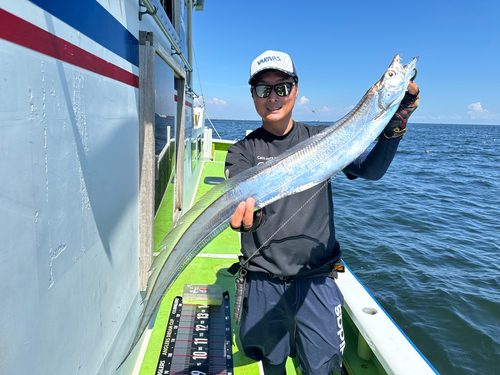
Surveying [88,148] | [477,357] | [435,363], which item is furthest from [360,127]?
[477,357]

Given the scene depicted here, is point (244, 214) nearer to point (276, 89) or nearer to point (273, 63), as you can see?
point (276, 89)

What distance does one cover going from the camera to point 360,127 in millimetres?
2043

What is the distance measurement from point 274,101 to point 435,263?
864 cm

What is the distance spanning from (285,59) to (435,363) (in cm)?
602

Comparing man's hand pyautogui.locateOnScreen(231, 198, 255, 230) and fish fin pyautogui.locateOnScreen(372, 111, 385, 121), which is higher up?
fish fin pyautogui.locateOnScreen(372, 111, 385, 121)

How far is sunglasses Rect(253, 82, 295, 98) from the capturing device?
2506mm

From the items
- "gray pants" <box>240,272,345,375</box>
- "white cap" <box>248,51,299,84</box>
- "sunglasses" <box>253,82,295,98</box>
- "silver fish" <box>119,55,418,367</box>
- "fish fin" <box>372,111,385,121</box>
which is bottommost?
"gray pants" <box>240,272,345,375</box>

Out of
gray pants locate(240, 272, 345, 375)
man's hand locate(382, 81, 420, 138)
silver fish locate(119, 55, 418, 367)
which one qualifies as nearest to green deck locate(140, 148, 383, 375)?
gray pants locate(240, 272, 345, 375)

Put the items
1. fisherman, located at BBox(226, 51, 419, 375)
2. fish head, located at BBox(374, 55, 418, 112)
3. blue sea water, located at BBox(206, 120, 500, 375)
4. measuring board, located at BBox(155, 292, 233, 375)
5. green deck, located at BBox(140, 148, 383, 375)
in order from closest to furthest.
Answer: fish head, located at BBox(374, 55, 418, 112)
fisherman, located at BBox(226, 51, 419, 375)
measuring board, located at BBox(155, 292, 233, 375)
green deck, located at BBox(140, 148, 383, 375)
blue sea water, located at BBox(206, 120, 500, 375)

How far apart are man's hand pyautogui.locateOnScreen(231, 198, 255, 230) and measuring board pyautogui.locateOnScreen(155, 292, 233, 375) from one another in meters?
1.96

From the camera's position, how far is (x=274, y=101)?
2.55 metres

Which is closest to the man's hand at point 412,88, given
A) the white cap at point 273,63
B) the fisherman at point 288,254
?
the fisherman at point 288,254

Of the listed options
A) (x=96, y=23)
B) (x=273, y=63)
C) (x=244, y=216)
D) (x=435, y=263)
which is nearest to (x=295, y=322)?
(x=244, y=216)

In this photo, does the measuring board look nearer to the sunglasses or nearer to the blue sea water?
the sunglasses
